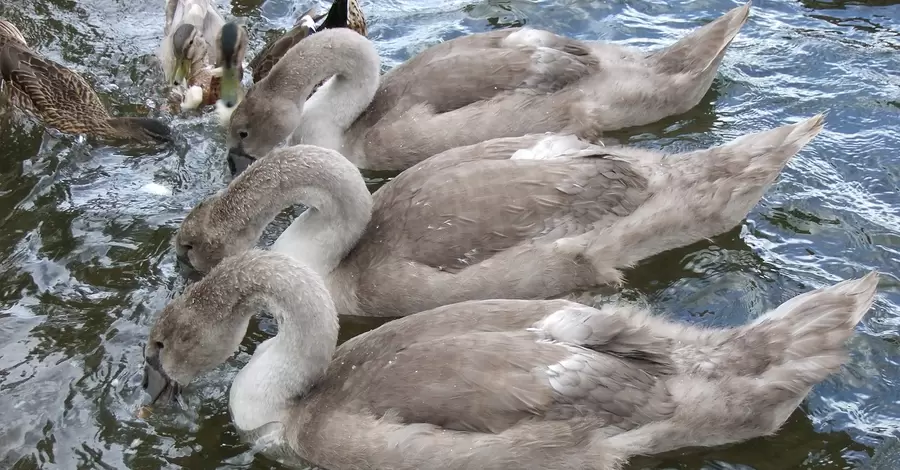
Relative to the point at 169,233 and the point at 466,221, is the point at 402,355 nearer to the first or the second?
the point at 466,221

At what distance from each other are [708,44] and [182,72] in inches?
199

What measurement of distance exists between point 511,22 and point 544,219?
469 cm

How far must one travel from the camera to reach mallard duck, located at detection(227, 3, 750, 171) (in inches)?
321

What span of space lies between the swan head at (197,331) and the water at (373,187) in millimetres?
297

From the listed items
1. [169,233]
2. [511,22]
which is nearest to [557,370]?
[169,233]

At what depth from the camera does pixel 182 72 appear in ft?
31.2

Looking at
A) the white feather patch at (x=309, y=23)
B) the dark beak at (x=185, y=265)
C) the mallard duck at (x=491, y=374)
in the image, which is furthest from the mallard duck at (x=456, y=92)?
the mallard duck at (x=491, y=374)

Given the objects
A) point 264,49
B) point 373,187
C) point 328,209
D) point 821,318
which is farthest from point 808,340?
point 264,49

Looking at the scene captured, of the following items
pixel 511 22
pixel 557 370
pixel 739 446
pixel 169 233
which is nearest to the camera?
pixel 557 370

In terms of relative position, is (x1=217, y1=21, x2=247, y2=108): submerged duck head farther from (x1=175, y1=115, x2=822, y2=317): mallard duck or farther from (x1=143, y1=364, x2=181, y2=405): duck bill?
(x1=143, y1=364, x2=181, y2=405): duck bill

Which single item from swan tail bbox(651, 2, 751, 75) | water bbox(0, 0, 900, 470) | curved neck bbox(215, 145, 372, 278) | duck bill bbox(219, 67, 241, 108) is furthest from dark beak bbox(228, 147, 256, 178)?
swan tail bbox(651, 2, 751, 75)

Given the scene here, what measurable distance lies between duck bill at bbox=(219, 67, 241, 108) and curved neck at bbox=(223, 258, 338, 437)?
4.09 meters

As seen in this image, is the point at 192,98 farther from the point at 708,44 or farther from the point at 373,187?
the point at 708,44

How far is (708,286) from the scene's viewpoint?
23.0 ft
